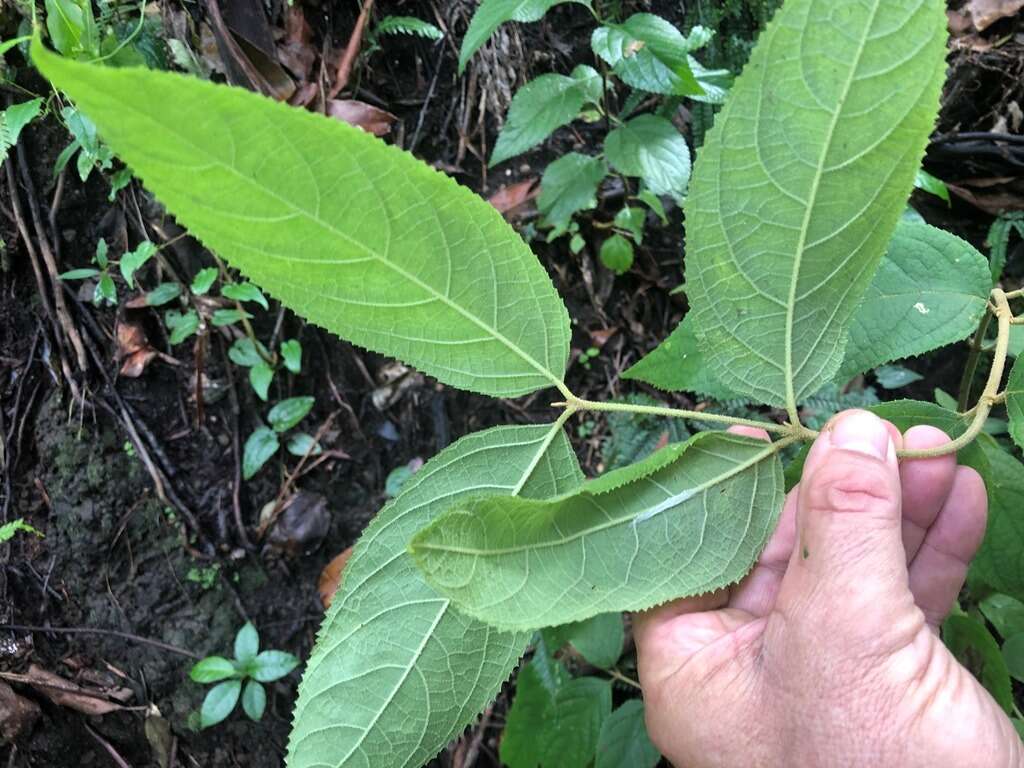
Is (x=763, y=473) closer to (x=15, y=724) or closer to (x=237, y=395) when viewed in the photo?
(x=237, y=395)

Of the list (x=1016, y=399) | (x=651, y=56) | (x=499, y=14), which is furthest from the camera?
(x=651, y=56)

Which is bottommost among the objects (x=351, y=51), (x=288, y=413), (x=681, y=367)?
(x=288, y=413)

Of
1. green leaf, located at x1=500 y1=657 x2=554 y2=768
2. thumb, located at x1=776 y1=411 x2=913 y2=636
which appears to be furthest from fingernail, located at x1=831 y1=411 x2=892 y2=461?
green leaf, located at x1=500 y1=657 x2=554 y2=768

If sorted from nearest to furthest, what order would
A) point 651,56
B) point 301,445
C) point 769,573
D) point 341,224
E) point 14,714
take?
point 341,224, point 769,573, point 651,56, point 14,714, point 301,445

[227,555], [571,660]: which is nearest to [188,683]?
[227,555]

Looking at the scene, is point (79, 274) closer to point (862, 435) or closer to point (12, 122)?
point (12, 122)

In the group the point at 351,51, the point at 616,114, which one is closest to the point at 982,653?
the point at 616,114
